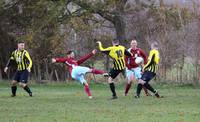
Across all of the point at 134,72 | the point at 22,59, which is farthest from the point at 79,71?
the point at 22,59

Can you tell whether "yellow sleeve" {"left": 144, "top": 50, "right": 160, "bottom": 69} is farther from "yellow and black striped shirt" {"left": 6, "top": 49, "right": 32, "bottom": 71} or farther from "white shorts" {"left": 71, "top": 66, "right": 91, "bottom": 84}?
"yellow and black striped shirt" {"left": 6, "top": 49, "right": 32, "bottom": 71}

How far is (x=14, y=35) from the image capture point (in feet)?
111

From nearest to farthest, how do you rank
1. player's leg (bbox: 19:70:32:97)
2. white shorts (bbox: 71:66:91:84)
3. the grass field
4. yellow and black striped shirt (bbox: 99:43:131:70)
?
the grass field < white shorts (bbox: 71:66:91:84) < yellow and black striped shirt (bbox: 99:43:131:70) < player's leg (bbox: 19:70:32:97)

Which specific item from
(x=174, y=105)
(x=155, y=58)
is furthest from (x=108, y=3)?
(x=174, y=105)

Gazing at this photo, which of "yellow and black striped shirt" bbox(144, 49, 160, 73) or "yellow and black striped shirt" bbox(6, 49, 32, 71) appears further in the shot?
"yellow and black striped shirt" bbox(6, 49, 32, 71)

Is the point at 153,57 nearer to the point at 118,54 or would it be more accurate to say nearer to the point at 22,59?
the point at 118,54

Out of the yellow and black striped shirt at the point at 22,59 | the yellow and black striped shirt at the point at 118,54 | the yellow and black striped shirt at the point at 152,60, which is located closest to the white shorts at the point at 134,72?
the yellow and black striped shirt at the point at 118,54

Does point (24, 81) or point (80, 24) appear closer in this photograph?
point (24, 81)

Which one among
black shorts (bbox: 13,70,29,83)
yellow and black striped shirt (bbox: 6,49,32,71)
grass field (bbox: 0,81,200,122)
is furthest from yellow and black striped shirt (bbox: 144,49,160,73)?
black shorts (bbox: 13,70,29,83)

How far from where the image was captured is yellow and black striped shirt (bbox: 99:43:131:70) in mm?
20484

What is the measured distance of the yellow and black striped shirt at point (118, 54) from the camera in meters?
20.5

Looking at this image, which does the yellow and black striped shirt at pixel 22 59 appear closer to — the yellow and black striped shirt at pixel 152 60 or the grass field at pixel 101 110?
the grass field at pixel 101 110

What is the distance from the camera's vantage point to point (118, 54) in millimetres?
20594

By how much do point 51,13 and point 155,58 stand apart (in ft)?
43.0
